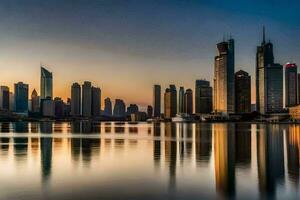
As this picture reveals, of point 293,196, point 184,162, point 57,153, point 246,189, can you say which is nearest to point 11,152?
point 57,153

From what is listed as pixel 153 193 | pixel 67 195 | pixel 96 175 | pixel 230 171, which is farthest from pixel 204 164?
pixel 67 195

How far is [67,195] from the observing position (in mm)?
24375

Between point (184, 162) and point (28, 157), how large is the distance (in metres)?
16.9

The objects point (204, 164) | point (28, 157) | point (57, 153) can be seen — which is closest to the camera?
point (204, 164)

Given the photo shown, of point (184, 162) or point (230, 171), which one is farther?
point (184, 162)

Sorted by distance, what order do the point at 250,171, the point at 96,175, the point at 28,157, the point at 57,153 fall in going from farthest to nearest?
the point at 57,153 < the point at 28,157 < the point at 250,171 < the point at 96,175

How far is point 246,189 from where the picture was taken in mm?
26188

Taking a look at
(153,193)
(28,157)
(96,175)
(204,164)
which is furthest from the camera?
(28,157)

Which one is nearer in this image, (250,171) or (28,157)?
(250,171)

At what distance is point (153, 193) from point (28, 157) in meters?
24.1

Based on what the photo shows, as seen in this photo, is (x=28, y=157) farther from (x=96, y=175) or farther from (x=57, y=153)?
(x=96, y=175)

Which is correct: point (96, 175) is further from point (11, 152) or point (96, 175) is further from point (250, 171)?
point (11, 152)

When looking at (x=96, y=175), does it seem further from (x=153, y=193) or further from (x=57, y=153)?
(x=57, y=153)

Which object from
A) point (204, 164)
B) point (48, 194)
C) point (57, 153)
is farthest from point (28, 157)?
point (48, 194)
